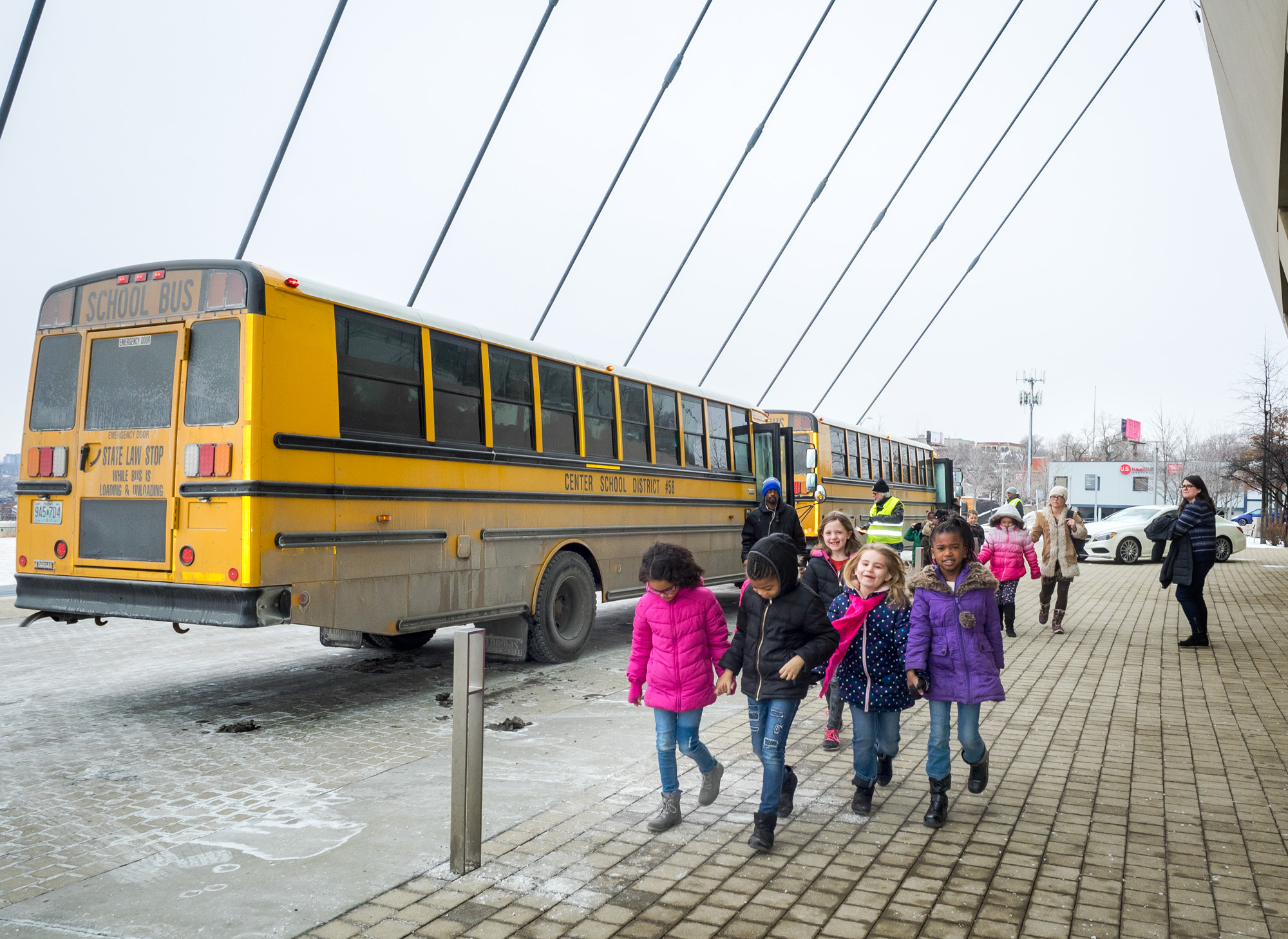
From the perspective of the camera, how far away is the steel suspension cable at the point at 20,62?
25.7 ft

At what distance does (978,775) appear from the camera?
4.71 metres

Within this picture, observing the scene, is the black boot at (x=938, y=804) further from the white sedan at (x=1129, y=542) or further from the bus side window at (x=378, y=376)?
the white sedan at (x=1129, y=542)

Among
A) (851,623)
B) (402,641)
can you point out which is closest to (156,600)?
(402,641)

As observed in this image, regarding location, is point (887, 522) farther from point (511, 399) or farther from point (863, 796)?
point (863, 796)

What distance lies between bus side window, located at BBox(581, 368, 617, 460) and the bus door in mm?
3927

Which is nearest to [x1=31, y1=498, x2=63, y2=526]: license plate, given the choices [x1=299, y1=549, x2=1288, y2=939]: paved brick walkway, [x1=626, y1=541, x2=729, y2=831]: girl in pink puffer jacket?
[x1=299, y1=549, x2=1288, y2=939]: paved brick walkway

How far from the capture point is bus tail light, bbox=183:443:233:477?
6.05 meters

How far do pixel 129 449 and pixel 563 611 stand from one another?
160 inches

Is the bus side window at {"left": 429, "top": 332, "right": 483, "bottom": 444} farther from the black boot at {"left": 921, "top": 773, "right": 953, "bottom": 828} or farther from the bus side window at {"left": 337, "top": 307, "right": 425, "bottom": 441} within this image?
the black boot at {"left": 921, "top": 773, "right": 953, "bottom": 828}

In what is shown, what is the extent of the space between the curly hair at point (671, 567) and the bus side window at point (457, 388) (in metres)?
3.51

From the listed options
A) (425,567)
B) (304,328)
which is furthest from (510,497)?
(304,328)

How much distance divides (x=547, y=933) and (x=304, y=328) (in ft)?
14.6

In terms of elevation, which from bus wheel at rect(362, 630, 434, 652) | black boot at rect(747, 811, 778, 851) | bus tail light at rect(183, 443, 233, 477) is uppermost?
bus tail light at rect(183, 443, 233, 477)

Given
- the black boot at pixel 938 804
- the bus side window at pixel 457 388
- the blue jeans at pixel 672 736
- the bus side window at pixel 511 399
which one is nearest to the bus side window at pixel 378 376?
the bus side window at pixel 457 388
